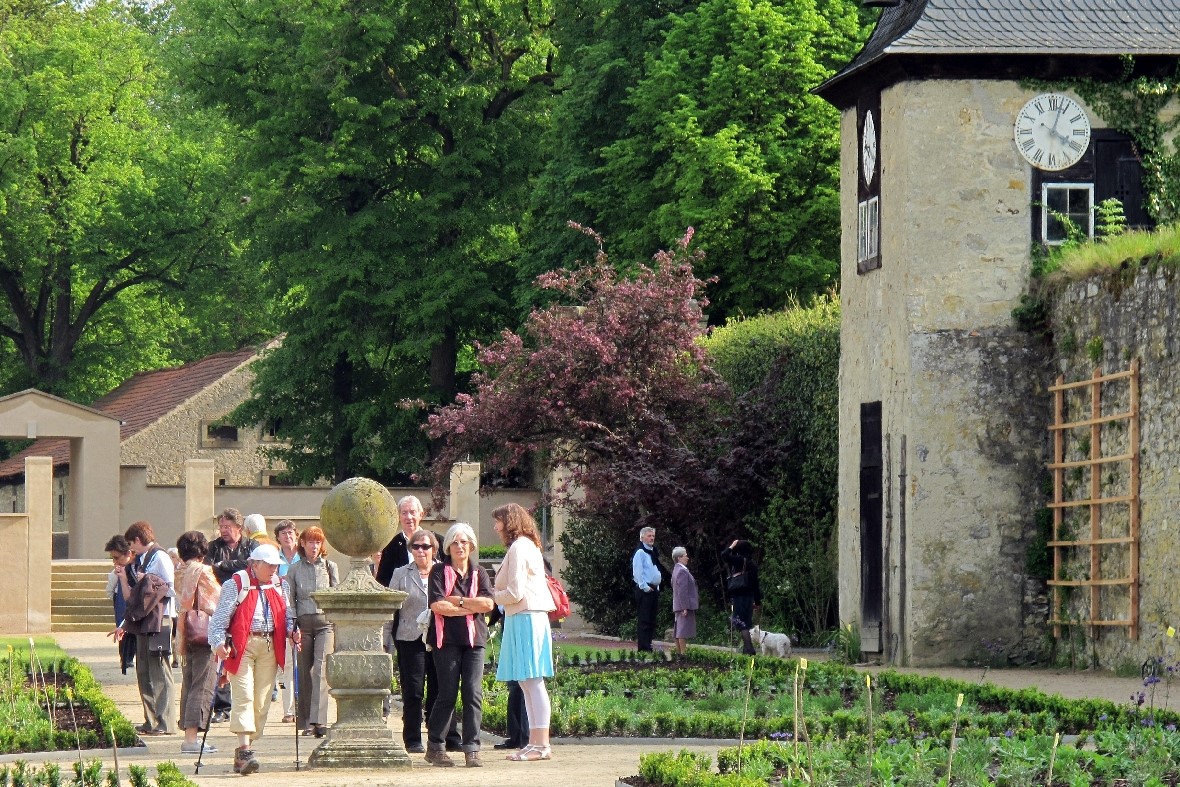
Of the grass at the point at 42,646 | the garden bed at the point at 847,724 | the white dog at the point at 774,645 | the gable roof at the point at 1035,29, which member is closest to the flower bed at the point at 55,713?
the grass at the point at 42,646

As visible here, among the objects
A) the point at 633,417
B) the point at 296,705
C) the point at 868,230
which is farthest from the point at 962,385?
the point at 296,705

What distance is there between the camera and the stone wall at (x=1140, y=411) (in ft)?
64.6

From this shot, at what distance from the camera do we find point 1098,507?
842 inches

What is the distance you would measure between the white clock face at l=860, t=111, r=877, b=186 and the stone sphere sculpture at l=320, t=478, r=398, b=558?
39.3ft

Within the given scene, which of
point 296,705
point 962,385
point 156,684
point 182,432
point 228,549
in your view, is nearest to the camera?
point 296,705

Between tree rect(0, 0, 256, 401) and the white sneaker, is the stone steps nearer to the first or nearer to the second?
tree rect(0, 0, 256, 401)

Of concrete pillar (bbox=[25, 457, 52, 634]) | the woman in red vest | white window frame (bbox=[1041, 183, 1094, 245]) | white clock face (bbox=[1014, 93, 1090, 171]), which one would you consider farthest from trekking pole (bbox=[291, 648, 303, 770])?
concrete pillar (bbox=[25, 457, 52, 634])

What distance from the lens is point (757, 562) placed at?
92.6 ft

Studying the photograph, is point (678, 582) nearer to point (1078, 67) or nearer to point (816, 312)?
point (816, 312)

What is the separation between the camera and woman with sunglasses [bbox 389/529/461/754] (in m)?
13.7

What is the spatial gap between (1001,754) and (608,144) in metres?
27.8

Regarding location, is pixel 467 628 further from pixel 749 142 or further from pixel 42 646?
pixel 749 142

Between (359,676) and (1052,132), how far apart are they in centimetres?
1277

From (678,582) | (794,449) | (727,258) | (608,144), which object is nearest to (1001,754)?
(678,582)
